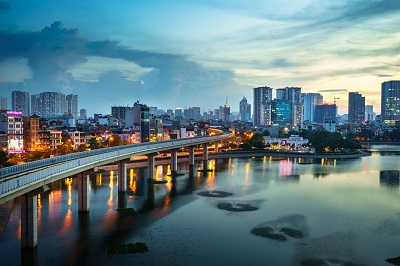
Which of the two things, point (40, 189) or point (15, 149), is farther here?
point (15, 149)

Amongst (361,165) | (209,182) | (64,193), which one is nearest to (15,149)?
(64,193)

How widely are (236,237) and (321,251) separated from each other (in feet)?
17.2

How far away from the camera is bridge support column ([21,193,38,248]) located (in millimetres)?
21042

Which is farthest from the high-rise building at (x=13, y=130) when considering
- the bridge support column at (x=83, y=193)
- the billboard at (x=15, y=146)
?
the bridge support column at (x=83, y=193)

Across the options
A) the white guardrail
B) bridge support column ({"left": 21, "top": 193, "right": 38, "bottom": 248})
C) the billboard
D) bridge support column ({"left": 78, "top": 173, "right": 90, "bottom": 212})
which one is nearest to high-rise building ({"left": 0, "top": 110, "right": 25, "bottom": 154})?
the billboard

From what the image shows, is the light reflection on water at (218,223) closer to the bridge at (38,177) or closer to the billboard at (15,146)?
the bridge at (38,177)

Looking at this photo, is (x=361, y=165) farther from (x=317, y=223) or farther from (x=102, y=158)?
(x=102, y=158)

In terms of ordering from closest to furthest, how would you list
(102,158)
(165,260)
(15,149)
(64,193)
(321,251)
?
(165,260), (321,251), (102,158), (64,193), (15,149)

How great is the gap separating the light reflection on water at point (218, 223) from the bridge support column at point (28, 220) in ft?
2.01

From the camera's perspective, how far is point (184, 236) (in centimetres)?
2480

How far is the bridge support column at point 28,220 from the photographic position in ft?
69.0

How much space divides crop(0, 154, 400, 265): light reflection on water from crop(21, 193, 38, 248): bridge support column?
24.1 inches

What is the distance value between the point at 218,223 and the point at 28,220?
41.5ft

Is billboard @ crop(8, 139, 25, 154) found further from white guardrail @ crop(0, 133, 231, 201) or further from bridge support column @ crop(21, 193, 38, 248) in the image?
bridge support column @ crop(21, 193, 38, 248)
